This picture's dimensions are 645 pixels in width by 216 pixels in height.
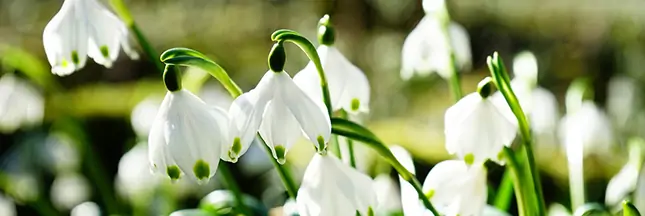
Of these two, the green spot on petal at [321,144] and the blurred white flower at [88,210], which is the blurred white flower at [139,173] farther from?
the green spot on petal at [321,144]

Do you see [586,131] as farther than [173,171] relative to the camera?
Yes

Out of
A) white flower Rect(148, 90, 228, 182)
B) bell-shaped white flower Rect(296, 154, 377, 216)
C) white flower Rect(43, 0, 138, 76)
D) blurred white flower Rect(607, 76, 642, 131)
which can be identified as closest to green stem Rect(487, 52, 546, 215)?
bell-shaped white flower Rect(296, 154, 377, 216)

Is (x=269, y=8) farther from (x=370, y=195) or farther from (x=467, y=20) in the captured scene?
(x=370, y=195)

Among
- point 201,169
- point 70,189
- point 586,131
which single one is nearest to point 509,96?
point 201,169

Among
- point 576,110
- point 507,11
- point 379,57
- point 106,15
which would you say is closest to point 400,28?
point 379,57

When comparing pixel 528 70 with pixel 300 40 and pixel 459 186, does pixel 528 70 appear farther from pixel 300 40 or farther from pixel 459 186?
pixel 300 40

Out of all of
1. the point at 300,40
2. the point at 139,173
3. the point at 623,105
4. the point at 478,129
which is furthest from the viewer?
the point at 623,105
